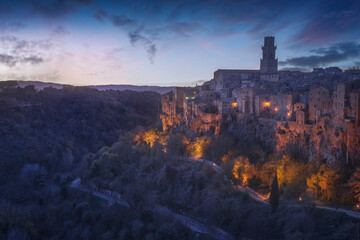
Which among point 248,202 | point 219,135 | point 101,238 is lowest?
point 101,238

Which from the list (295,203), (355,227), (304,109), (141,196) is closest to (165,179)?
(141,196)

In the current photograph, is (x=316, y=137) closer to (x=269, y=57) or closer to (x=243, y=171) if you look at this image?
(x=243, y=171)

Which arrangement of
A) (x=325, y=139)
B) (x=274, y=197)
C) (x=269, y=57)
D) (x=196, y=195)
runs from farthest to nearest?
(x=269, y=57) → (x=196, y=195) → (x=325, y=139) → (x=274, y=197)

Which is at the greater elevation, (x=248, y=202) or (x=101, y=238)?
(x=248, y=202)

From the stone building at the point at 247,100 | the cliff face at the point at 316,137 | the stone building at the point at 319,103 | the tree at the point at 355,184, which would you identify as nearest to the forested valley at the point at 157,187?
the tree at the point at 355,184

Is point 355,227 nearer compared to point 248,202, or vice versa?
point 355,227

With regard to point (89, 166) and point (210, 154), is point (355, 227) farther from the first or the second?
point (89, 166)

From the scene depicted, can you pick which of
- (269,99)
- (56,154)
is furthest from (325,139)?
(56,154)
